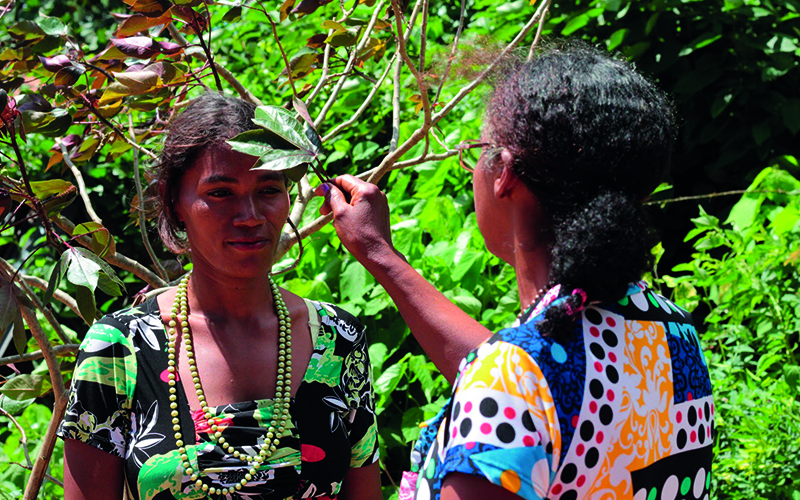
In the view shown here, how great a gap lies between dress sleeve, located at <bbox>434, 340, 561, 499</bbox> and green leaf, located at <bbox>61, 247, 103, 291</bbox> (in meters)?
0.87

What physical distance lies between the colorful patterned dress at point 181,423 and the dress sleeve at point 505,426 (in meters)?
0.72

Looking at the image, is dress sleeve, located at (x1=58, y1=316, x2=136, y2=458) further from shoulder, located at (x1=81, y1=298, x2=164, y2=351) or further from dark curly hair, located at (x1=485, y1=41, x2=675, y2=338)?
dark curly hair, located at (x1=485, y1=41, x2=675, y2=338)

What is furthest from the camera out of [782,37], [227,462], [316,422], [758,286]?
[782,37]

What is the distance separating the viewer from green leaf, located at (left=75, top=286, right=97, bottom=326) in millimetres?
1758

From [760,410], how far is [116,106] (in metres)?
2.20

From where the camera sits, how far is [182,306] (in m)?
1.93

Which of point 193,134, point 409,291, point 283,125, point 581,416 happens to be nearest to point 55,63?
point 193,134

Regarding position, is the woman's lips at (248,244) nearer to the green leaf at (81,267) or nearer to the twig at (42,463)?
the green leaf at (81,267)

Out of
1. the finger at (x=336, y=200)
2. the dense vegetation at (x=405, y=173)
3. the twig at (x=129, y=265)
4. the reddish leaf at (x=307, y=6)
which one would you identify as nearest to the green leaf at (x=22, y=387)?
the dense vegetation at (x=405, y=173)

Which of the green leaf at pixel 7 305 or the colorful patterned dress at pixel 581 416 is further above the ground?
the green leaf at pixel 7 305

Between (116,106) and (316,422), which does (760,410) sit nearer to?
(316,422)

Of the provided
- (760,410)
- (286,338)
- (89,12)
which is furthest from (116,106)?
(89,12)

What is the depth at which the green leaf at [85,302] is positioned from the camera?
69.2 inches

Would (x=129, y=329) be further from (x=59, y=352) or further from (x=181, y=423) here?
(x=59, y=352)
